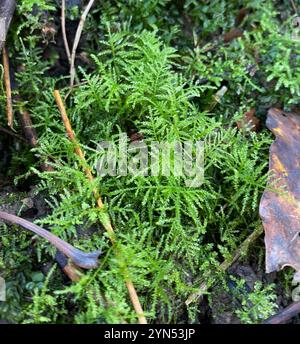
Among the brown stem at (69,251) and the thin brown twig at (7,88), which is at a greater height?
the thin brown twig at (7,88)

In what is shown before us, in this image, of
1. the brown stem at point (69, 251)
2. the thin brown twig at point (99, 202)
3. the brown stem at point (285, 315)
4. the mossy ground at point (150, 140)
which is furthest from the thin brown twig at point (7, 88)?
the brown stem at point (285, 315)

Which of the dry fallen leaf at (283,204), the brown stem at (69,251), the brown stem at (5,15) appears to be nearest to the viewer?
the brown stem at (69,251)

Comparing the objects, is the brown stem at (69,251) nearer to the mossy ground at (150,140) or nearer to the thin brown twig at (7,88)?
the mossy ground at (150,140)

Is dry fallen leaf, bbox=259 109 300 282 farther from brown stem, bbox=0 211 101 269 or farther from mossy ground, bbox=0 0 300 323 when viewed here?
brown stem, bbox=0 211 101 269

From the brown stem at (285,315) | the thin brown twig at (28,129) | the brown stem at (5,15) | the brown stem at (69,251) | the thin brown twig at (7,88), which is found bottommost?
the brown stem at (285,315)

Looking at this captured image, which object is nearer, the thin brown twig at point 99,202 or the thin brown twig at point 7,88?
the thin brown twig at point 99,202

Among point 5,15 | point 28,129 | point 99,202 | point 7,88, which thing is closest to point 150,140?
point 99,202

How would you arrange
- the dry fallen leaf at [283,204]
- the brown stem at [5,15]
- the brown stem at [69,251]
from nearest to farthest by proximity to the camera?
the brown stem at [69,251], the dry fallen leaf at [283,204], the brown stem at [5,15]
